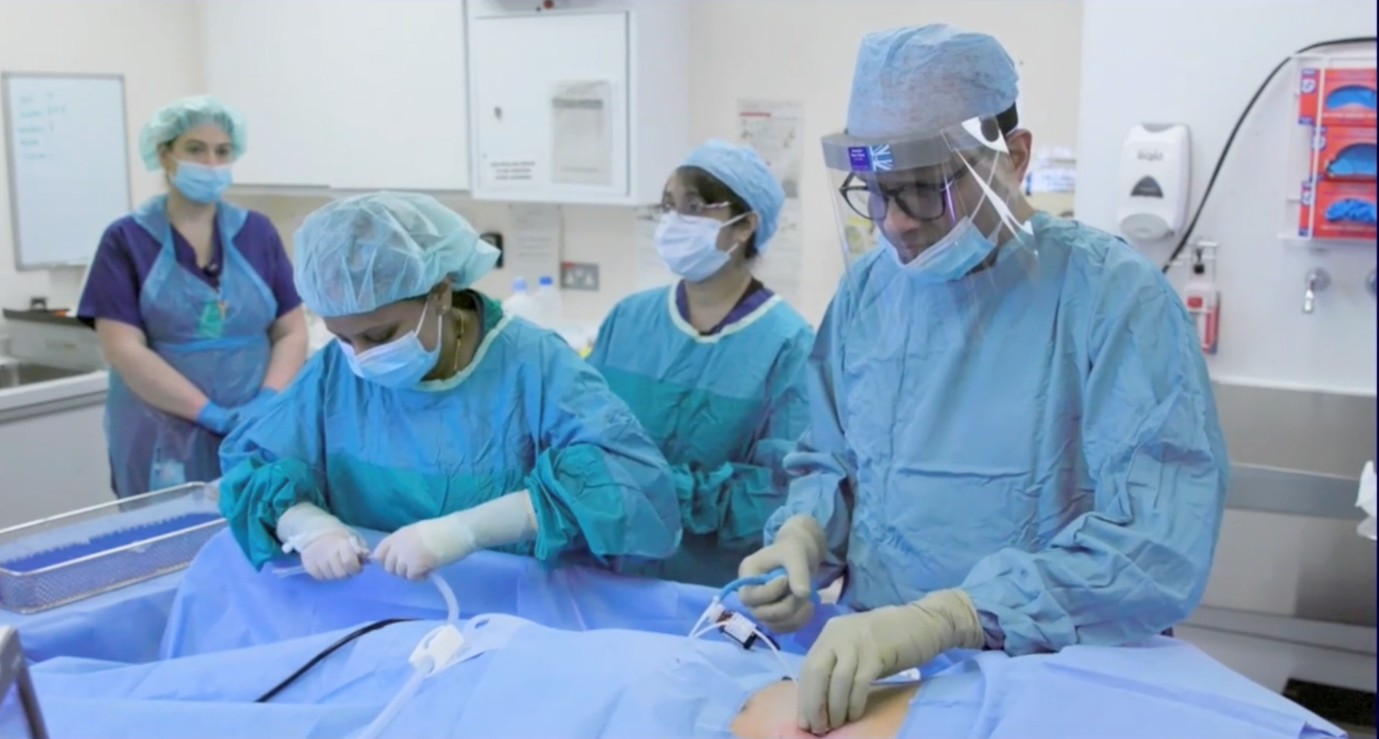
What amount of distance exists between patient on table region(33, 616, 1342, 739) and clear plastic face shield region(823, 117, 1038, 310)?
1.40 feet

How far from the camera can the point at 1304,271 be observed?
2.04 metres

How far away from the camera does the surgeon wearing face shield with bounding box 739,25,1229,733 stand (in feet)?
3.68

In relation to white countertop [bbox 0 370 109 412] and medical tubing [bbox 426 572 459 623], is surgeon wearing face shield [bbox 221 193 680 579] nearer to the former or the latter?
medical tubing [bbox 426 572 459 623]

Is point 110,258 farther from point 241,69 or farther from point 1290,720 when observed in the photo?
point 1290,720

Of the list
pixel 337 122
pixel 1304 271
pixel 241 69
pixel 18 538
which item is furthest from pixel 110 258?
pixel 1304 271

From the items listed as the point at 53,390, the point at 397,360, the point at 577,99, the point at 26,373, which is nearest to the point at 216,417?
the point at 53,390

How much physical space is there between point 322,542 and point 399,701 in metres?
0.36

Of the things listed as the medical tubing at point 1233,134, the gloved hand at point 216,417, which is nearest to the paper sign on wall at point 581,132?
the gloved hand at point 216,417

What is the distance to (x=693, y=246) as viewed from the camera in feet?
6.50

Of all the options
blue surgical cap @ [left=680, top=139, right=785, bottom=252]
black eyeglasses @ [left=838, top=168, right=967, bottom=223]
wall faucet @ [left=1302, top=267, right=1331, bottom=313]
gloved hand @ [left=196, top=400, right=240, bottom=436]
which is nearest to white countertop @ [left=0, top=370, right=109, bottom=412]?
gloved hand @ [left=196, top=400, right=240, bottom=436]

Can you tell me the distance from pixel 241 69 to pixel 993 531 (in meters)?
3.10

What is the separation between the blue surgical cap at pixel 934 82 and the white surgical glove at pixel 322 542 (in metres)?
0.83

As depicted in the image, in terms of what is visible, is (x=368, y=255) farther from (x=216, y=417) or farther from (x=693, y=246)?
(x=216, y=417)

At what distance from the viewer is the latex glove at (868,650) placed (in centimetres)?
109
